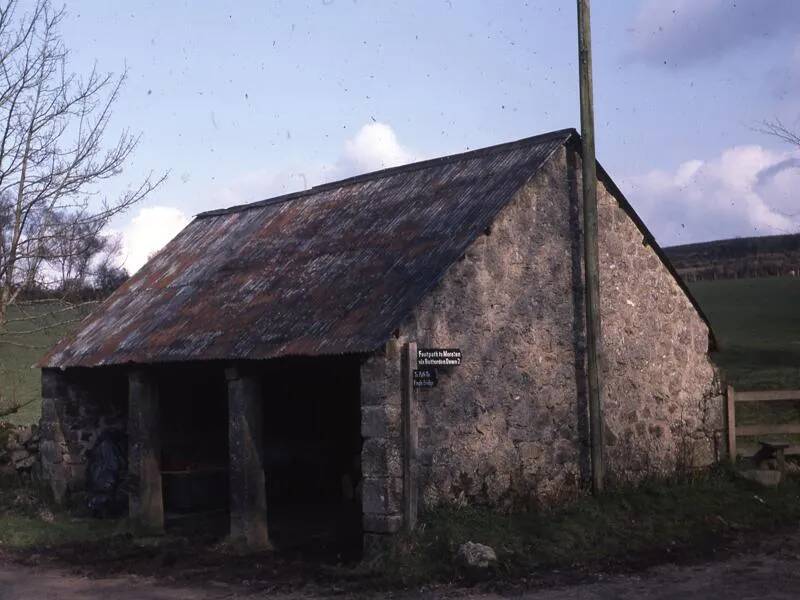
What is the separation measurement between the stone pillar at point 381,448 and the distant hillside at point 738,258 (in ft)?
86.9

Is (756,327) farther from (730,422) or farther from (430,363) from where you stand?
(430,363)

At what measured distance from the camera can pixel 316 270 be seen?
41.6 feet

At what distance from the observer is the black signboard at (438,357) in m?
10.3

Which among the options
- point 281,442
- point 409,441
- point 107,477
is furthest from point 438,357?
point 107,477

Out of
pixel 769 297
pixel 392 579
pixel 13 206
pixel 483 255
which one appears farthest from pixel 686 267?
pixel 392 579

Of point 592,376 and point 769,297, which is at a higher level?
point 769,297

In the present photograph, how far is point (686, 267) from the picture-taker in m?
36.3

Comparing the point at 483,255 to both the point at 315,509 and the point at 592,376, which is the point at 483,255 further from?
the point at 315,509

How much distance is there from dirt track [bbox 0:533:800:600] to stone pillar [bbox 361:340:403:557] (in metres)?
1.02

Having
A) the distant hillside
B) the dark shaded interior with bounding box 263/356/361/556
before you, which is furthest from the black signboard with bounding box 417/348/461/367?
the distant hillside

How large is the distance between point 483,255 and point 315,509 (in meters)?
5.85

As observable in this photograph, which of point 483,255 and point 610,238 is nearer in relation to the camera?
point 483,255

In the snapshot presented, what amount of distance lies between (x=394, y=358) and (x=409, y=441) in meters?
0.81

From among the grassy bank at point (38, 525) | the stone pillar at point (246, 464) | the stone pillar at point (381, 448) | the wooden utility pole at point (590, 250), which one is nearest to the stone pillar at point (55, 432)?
the grassy bank at point (38, 525)
